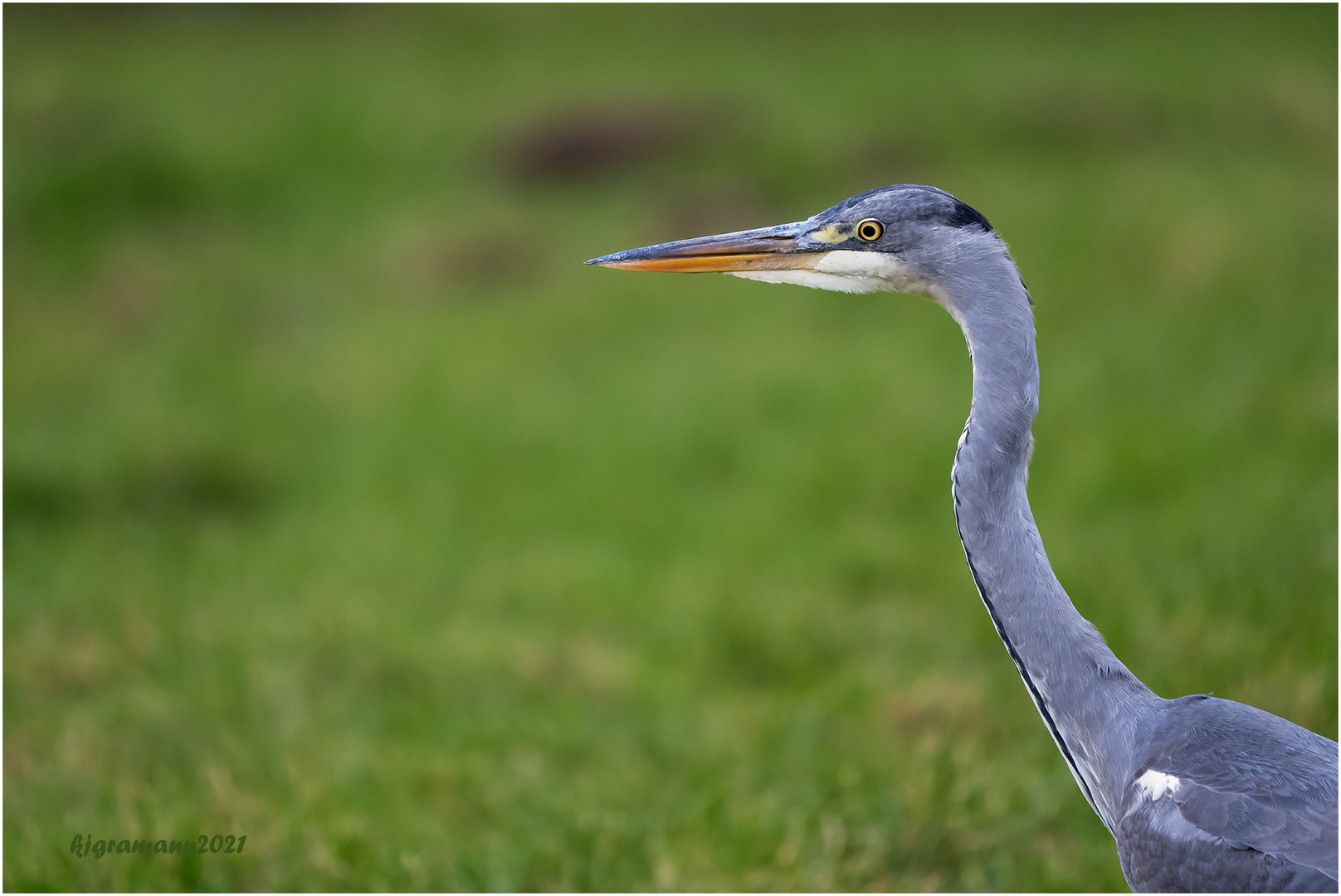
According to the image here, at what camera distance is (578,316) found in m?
8.48

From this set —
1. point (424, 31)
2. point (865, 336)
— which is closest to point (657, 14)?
point (424, 31)

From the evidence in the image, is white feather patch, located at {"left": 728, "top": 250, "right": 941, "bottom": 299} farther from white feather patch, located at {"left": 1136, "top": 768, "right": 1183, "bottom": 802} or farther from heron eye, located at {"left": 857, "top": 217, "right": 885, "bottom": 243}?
white feather patch, located at {"left": 1136, "top": 768, "right": 1183, "bottom": 802}

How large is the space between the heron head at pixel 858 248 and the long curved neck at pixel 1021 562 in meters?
0.12

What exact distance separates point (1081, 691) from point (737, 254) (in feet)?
4.21

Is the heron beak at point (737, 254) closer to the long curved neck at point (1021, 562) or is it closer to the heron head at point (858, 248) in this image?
the heron head at point (858, 248)

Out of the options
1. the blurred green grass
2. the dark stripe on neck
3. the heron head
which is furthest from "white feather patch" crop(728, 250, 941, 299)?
the blurred green grass

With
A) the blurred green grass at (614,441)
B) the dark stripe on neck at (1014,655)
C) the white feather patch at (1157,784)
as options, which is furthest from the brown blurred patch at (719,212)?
the white feather patch at (1157,784)

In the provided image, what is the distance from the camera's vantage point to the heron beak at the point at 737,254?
2.66m

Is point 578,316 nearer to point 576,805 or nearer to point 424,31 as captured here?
point 576,805

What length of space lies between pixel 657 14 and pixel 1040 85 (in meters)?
5.18

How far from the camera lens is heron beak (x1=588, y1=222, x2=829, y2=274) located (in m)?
2.66

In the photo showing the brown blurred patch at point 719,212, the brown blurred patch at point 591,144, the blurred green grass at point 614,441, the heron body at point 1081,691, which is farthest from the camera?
the brown blurred patch at point 591,144

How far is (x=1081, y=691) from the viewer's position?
2.45 m

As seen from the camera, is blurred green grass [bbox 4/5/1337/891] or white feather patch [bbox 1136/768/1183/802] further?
blurred green grass [bbox 4/5/1337/891]
